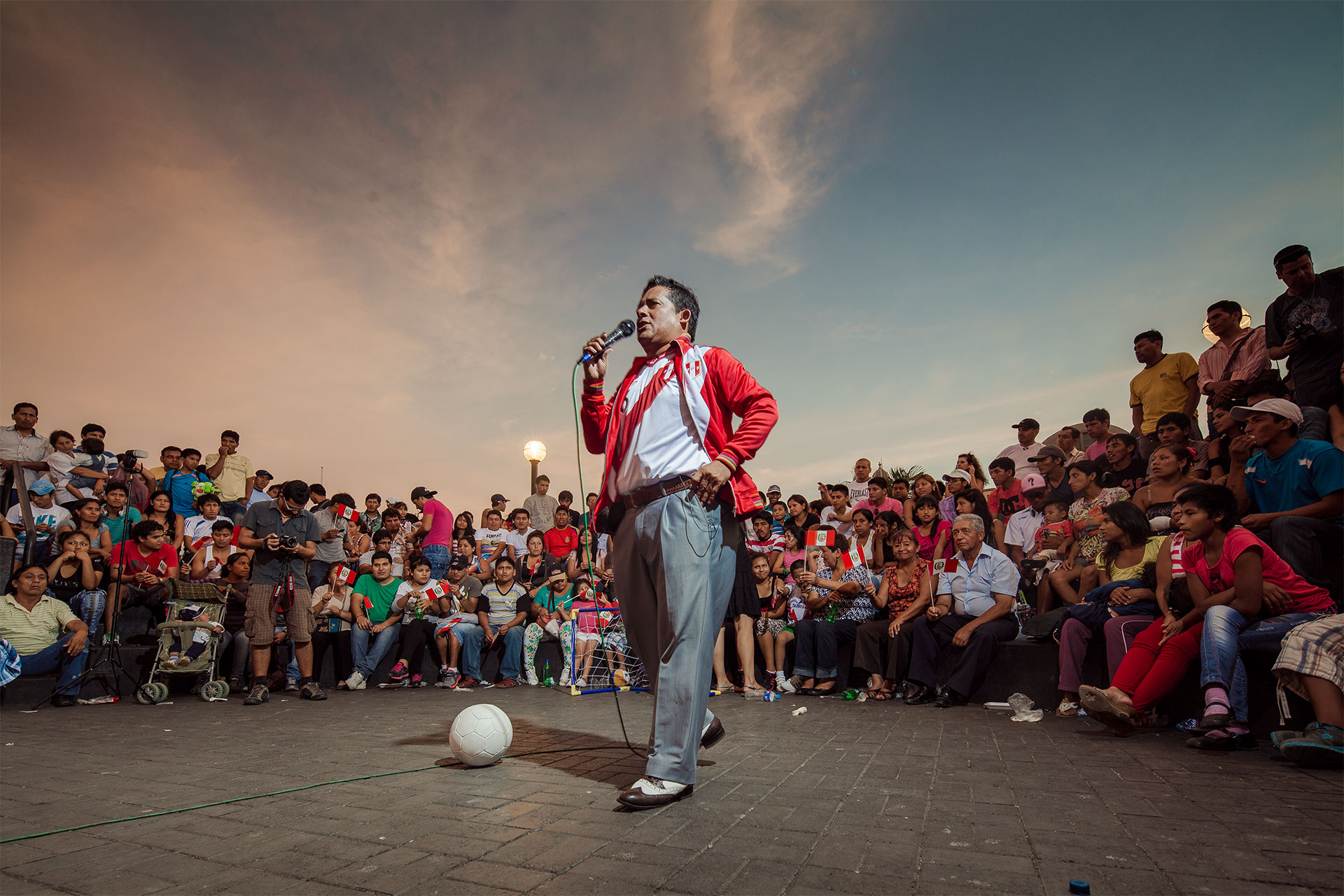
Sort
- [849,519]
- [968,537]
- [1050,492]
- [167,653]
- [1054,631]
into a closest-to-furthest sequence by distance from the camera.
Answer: [1054,631], [968,537], [167,653], [1050,492], [849,519]

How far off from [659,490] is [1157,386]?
7.92 meters

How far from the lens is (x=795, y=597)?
865cm

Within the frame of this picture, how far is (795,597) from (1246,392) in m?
5.15

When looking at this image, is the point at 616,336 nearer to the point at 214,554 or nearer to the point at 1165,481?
the point at 1165,481

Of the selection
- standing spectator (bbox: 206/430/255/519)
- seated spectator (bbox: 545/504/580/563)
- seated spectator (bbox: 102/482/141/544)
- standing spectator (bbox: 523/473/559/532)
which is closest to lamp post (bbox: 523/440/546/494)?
standing spectator (bbox: 523/473/559/532)

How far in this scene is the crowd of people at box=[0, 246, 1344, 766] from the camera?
493 centimetres

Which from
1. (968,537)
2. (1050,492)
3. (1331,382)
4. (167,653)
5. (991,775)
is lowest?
(991,775)

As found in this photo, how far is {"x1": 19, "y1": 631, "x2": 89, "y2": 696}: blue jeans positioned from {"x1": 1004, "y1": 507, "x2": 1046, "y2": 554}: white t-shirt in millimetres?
10519

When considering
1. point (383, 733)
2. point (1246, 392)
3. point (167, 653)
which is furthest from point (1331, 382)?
point (167, 653)

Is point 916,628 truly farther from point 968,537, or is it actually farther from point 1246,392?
point 1246,392

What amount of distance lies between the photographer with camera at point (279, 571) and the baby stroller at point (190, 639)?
0.59m

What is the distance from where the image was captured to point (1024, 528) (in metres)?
8.77

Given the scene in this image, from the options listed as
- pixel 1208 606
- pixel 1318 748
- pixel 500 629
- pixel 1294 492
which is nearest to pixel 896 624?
pixel 1208 606

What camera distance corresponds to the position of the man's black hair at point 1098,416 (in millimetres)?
9258
